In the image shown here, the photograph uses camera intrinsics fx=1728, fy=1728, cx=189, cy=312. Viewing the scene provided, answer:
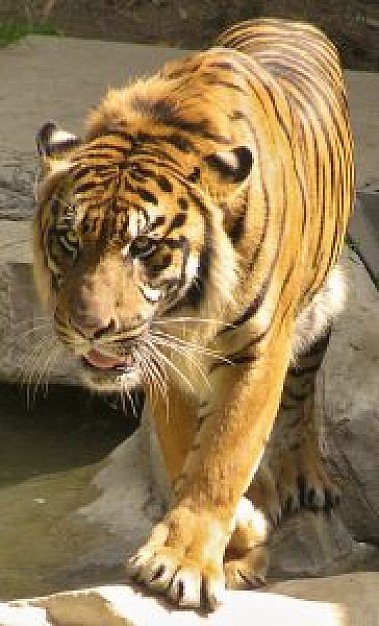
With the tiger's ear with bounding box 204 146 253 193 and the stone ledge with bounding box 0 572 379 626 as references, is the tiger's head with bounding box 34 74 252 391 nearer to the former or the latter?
the tiger's ear with bounding box 204 146 253 193

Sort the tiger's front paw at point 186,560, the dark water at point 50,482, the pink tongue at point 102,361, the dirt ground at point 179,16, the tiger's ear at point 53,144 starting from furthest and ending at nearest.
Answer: the dirt ground at point 179,16
the dark water at point 50,482
the tiger's ear at point 53,144
the tiger's front paw at point 186,560
the pink tongue at point 102,361

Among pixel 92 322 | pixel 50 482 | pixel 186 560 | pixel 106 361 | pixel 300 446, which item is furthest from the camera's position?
pixel 50 482

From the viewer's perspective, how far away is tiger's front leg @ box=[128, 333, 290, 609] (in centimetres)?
376

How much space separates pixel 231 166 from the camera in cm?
373

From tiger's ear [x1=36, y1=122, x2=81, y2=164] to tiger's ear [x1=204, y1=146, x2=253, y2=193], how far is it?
34 cm

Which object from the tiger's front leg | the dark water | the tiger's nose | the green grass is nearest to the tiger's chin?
the tiger's nose

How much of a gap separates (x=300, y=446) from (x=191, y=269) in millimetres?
1411

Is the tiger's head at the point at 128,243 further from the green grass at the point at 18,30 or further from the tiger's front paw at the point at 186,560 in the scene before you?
the green grass at the point at 18,30

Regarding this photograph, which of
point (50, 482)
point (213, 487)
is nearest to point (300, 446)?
point (50, 482)

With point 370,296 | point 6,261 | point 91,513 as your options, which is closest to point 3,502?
point 91,513

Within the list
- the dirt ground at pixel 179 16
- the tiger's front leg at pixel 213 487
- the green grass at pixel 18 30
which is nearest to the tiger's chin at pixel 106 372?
the tiger's front leg at pixel 213 487

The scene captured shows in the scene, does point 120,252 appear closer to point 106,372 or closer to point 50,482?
point 106,372

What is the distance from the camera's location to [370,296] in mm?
5645

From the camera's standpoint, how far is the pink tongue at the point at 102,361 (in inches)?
143
